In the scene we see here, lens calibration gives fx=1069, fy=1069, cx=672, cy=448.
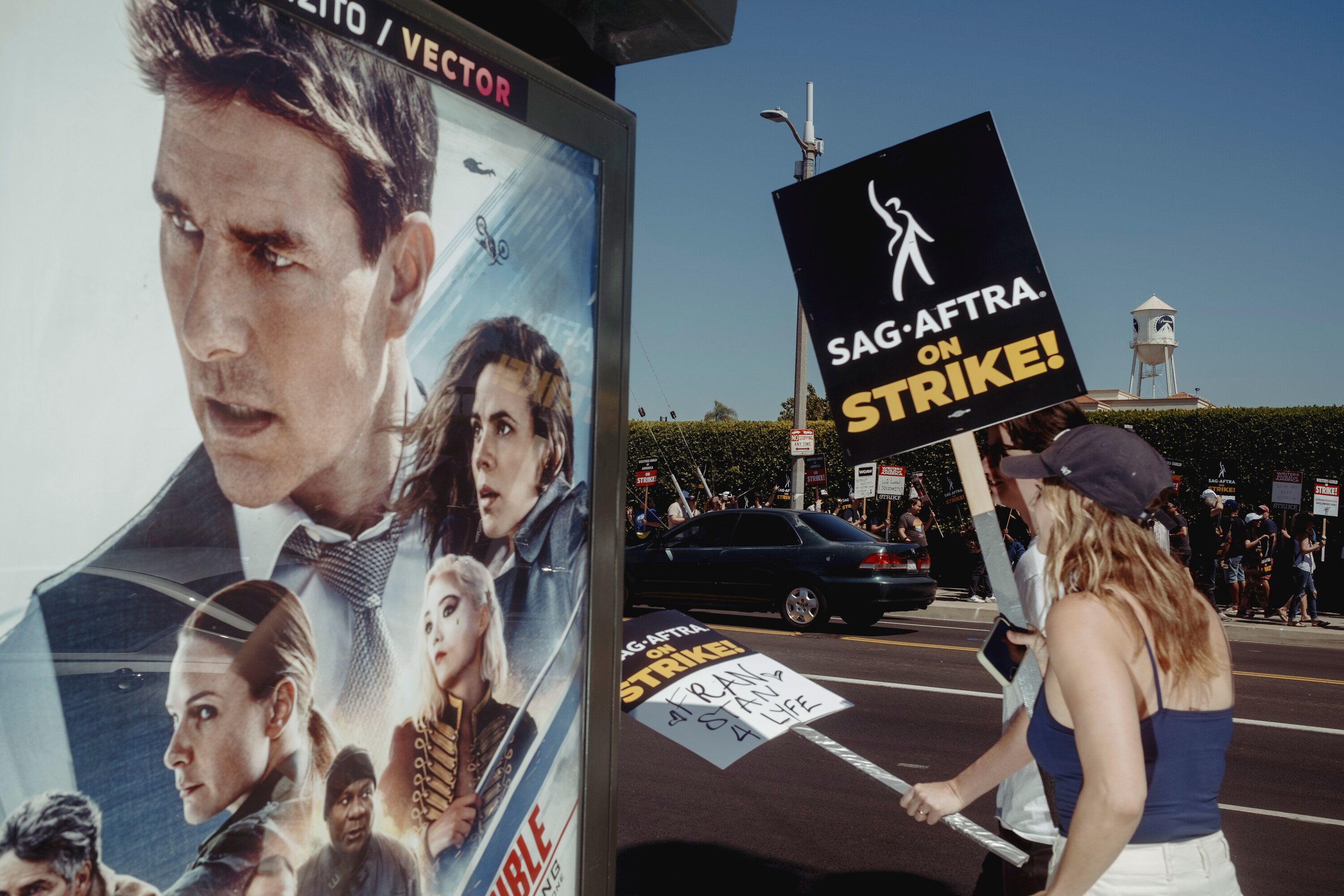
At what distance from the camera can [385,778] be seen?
181 cm

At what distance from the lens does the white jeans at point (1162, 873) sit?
1.93m

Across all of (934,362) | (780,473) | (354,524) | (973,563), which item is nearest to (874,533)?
(973,563)

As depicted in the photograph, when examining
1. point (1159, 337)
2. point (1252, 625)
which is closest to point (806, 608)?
point (1252, 625)

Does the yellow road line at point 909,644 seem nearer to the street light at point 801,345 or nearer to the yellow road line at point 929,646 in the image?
the yellow road line at point 929,646

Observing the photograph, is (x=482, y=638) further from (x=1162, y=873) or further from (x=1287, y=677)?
(x=1287, y=677)

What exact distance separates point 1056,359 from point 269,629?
6.42ft

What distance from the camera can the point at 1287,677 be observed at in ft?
35.0

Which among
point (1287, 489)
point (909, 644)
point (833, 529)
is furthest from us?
point (1287, 489)

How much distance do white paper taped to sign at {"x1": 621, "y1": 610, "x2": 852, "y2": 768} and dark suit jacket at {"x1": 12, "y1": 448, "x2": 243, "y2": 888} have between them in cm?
A: 125

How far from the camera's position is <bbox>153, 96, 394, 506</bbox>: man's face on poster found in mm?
1455

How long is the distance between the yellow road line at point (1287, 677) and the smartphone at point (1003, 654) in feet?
31.0

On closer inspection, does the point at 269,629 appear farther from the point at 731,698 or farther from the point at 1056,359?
the point at 1056,359

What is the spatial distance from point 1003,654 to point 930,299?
36.0 inches

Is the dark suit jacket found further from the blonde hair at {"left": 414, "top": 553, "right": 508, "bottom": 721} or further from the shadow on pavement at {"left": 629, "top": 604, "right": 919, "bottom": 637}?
the shadow on pavement at {"left": 629, "top": 604, "right": 919, "bottom": 637}
